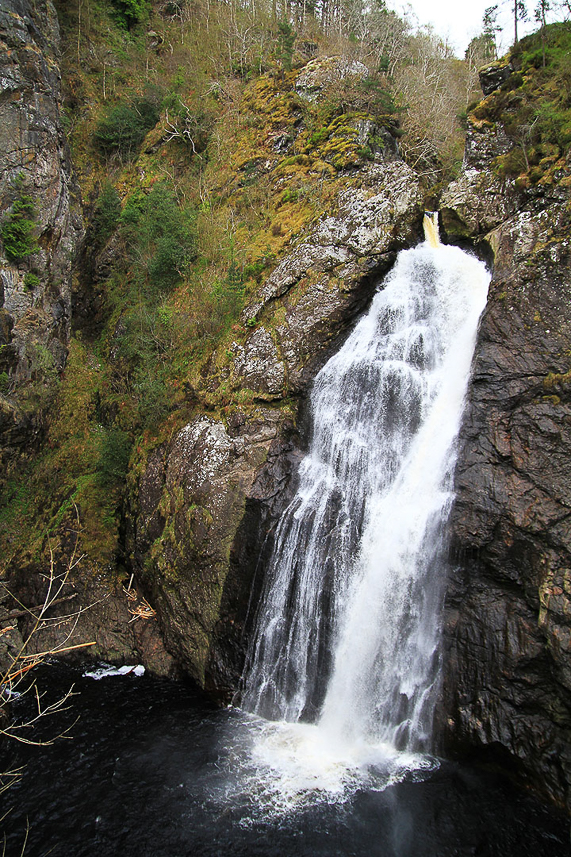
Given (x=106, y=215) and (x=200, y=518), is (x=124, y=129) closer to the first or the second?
(x=106, y=215)

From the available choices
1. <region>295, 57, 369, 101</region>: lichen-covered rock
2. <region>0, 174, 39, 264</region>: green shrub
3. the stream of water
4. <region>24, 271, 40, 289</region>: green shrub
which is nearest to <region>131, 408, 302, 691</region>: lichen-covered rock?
the stream of water

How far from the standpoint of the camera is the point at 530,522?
8.95 m

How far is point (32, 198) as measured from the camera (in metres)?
16.6

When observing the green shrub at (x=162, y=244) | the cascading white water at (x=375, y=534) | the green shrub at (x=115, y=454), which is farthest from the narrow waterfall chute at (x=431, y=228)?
the green shrub at (x=115, y=454)

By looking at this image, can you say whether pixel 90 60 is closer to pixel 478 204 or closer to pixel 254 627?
pixel 478 204

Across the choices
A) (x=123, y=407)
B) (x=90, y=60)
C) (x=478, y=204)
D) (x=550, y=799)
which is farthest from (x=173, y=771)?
(x=90, y=60)

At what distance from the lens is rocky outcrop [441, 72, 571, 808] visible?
8.34 meters

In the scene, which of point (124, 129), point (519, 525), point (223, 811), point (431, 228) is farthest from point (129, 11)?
point (223, 811)

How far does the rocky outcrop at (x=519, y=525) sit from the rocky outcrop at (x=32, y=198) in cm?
1425

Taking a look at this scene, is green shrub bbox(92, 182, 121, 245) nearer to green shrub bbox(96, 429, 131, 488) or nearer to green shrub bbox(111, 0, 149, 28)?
green shrub bbox(96, 429, 131, 488)

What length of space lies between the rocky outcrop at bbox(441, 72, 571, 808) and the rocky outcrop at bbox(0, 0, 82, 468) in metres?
14.2

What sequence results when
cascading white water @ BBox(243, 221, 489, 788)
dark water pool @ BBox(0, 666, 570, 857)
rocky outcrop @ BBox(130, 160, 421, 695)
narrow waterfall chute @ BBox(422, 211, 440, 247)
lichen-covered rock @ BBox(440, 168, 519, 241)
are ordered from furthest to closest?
narrow waterfall chute @ BBox(422, 211, 440, 247) < lichen-covered rock @ BBox(440, 168, 519, 241) < rocky outcrop @ BBox(130, 160, 421, 695) < cascading white water @ BBox(243, 221, 489, 788) < dark water pool @ BBox(0, 666, 570, 857)

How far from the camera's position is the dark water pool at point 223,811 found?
7590 mm

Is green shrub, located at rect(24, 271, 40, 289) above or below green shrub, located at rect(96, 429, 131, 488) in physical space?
above
